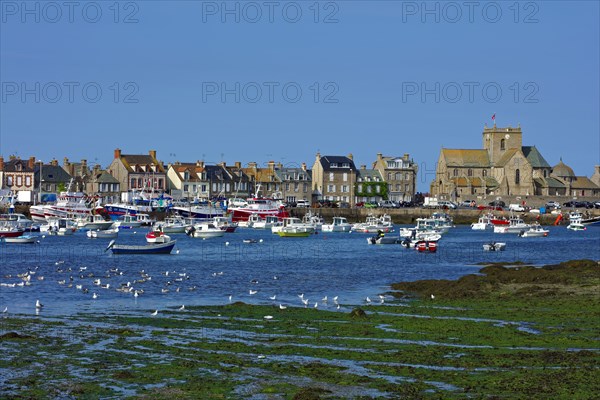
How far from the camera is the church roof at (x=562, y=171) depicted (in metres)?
169

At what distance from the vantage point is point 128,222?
117m

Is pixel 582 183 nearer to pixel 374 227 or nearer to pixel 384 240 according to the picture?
pixel 374 227

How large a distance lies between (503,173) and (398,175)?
17045 mm

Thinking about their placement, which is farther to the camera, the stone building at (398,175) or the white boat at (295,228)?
the stone building at (398,175)

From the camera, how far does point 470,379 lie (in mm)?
23547

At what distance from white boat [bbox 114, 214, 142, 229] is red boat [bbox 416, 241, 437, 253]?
152 ft

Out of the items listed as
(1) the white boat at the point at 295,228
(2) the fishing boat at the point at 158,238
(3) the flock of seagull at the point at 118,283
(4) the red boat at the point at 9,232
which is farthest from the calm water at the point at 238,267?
(1) the white boat at the point at 295,228

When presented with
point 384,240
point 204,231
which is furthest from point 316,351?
point 204,231

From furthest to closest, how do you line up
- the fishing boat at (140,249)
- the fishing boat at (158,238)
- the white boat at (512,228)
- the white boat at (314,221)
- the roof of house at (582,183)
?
the roof of house at (582,183), the white boat at (314,221), the white boat at (512,228), the fishing boat at (158,238), the fishing boat at (140,249)

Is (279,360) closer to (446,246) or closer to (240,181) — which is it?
(446,246)

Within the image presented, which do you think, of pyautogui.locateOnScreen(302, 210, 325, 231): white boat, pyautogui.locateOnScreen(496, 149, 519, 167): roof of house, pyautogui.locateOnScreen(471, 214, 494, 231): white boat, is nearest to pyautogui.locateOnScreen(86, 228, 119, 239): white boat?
pyautogui.locateOnScreen(302, 210, 325, 231): white boat

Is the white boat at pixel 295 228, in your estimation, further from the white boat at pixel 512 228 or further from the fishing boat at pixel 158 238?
the fishing boat at pixel 158 238

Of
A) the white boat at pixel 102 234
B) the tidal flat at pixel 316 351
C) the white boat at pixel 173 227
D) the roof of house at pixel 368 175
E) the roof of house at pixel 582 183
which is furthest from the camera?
the roof of house at pixel 582 183

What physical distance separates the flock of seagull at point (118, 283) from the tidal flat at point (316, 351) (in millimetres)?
2111
